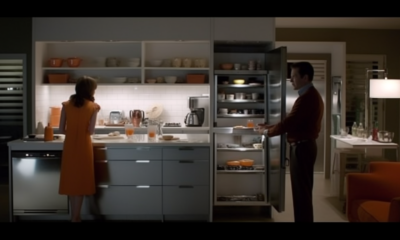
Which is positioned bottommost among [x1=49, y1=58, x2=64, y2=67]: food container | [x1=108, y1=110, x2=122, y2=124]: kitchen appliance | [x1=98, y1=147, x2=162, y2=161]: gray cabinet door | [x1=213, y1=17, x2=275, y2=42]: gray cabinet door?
[x1=98, y1=147, x2=162, y2=161]: gray cabinet door

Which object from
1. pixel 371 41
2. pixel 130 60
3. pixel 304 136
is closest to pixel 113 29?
pixel 130 60

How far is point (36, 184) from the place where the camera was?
4785 millimetres

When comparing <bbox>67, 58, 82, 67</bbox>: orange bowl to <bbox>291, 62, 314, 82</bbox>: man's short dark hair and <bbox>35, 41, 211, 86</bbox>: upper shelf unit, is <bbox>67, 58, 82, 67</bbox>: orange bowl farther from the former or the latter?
<bbox>291, 62, 314, 82</bbox>: man's short dark hair

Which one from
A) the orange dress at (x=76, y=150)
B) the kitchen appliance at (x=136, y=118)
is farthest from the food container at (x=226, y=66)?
the orange dress at (x=76, y=150)

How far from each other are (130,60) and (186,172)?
6.86ft

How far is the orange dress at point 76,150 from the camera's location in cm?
452

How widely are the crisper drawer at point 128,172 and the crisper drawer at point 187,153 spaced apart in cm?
13

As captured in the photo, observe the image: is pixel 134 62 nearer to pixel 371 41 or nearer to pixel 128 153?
pixel 128 153

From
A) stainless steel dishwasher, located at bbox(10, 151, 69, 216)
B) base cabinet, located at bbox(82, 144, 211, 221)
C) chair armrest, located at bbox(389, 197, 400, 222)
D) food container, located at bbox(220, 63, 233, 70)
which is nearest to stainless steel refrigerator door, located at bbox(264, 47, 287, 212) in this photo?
food container, located at bbox(220, 63, 233, 70)

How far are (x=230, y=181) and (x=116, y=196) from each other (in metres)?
1.54

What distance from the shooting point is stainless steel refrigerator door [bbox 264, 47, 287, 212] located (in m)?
4.93

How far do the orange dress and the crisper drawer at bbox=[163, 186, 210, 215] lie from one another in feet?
2.90

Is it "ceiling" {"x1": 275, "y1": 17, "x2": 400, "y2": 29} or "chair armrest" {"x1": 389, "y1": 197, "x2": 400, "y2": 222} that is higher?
"ceiling" {"x1": 275, "y1": 17, "x2": 400, "y2": 29}
